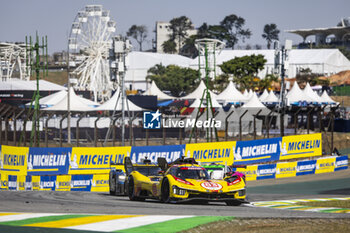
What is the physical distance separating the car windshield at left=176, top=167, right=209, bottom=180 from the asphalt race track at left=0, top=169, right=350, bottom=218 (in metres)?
0.78

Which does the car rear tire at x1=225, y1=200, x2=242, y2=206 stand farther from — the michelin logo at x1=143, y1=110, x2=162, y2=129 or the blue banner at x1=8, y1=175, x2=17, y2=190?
the michelin logo at x1=143, y1=110, x2=162, y2=129

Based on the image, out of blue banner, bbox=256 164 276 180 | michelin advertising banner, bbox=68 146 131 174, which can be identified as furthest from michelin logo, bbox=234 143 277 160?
michelin advertising banner, bbox=68 146 131 174

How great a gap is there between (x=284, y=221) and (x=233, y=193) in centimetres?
455

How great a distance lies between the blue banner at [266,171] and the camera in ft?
104

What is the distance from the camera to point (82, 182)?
27672 mm

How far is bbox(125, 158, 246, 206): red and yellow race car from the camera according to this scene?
16.1 m

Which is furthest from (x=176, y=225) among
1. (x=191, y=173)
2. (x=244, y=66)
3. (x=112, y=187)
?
(x=244, y=66)

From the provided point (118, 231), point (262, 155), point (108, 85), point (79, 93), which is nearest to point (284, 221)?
point (118, 231)

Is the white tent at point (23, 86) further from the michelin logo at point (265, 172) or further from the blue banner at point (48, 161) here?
A: the michelin logo at point (265, 172)

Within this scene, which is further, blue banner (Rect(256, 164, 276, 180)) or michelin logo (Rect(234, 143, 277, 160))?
michelin logo (Rect(234, 143, 277, 160))

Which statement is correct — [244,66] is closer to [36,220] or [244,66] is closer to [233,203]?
[233,203]

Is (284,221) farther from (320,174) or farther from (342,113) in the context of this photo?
(342,113)

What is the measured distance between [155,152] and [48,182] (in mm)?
5898

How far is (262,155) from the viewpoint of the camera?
1316 inches
